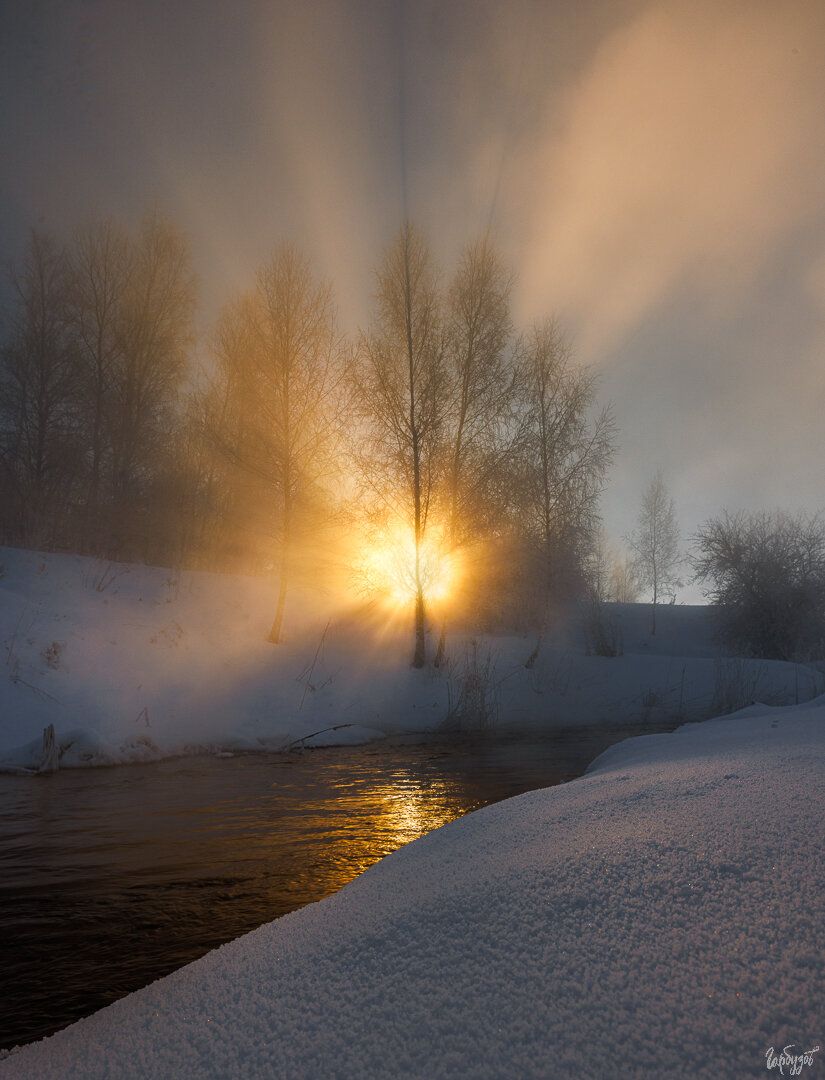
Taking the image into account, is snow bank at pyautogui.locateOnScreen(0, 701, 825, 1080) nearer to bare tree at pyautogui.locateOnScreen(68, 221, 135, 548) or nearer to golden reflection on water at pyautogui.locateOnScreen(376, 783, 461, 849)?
golden reflection on water at pyautogui.locateOnScreen(376, 783, 461, 849)

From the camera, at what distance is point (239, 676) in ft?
32.7

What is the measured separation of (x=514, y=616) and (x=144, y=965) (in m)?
14.8

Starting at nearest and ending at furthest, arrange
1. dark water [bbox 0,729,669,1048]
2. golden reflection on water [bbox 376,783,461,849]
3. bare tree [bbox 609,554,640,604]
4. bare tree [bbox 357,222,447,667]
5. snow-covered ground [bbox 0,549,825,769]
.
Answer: dark water [bbox 0,729,669,1048]
golden reflection on water [bbox 376,783,461,849]
snow-covered ground [bbox 0,549,825,769]
bare tree [bbox 357,222,447,667]
bare tree [bbox 609,554,640,604]

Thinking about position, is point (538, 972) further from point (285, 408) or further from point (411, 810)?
point (285, 408)

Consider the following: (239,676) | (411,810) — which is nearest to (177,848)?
(411,810)

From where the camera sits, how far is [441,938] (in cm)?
136

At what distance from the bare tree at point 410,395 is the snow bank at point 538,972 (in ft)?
35.6

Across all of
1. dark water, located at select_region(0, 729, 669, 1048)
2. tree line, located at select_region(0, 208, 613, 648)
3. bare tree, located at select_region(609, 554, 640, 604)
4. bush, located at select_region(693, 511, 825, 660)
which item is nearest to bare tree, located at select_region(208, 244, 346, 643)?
tree line, located at select_region(0, 208, 613, 648)

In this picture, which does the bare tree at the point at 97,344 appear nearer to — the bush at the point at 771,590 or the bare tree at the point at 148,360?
the bare tree at the point at 148,360

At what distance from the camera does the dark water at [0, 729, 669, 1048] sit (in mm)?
2316

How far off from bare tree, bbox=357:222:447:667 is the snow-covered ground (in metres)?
1.87

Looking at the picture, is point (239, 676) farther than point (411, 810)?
Yes

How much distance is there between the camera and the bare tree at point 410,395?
12.7 m

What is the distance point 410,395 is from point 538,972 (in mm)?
12452
